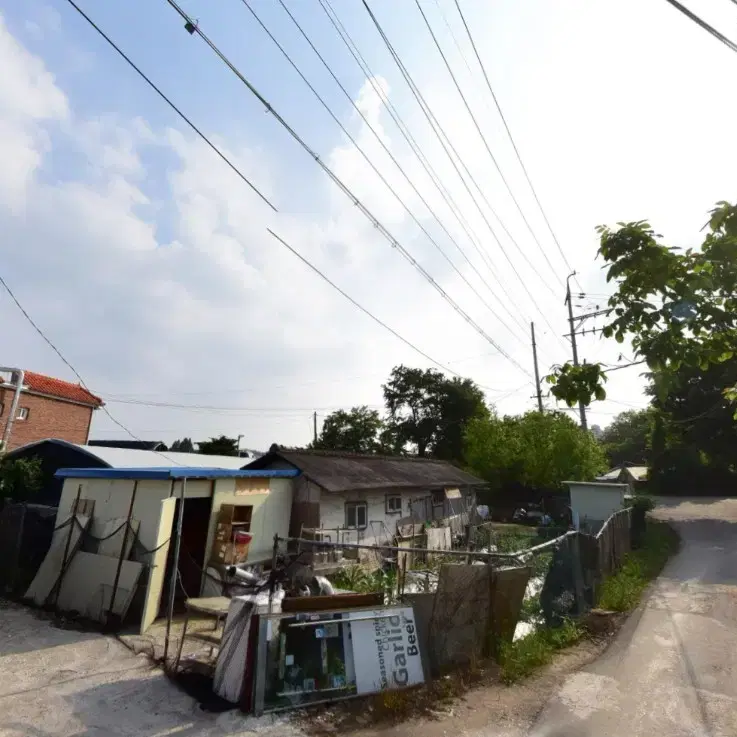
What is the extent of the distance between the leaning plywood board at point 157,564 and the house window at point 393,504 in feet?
28.7

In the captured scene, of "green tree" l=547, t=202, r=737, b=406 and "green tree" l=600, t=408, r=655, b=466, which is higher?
"green tree" l=600, t=408, r=655, b=466

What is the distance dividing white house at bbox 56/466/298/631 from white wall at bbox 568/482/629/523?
14.7m

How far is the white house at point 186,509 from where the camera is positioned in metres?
9.61

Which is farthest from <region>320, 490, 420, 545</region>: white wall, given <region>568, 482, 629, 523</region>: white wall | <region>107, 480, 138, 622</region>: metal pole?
<region>568, 482, 629, 523</region>: white wall

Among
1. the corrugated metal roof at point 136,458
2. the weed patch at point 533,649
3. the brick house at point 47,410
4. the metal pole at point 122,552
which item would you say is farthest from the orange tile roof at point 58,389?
the weed patch at point 533,649

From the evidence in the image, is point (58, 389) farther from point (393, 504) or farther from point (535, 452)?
point (535, 452)

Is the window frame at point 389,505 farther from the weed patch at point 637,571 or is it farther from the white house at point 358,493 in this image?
the weed patch at point 637,571

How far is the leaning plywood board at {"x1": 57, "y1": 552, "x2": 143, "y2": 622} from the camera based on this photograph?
30.4ft

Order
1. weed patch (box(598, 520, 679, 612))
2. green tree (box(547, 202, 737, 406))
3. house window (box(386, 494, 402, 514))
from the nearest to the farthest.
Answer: green tree (box(547, 202, 737, 406))
weed patch (box(598, 520, 679, 612))
house window (box(386, 494, 402, 514))

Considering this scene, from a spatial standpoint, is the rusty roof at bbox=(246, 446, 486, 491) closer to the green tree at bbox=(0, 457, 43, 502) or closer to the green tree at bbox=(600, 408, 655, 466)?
the green tree at bbox=(0, 457, 43, 502)

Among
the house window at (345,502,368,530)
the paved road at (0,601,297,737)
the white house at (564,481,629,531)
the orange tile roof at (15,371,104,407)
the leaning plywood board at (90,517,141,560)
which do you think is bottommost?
the paved road at (0,601,297,737)

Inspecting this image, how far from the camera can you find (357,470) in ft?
55.1

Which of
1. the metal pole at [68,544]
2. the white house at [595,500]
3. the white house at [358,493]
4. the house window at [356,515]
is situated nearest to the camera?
the metal pole at [68,544]

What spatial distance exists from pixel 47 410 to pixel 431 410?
3417 centimetres
